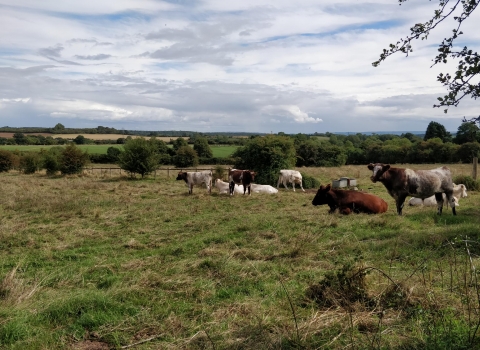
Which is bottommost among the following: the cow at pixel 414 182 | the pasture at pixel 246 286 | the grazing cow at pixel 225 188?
the grazing cow at pixel 225 188

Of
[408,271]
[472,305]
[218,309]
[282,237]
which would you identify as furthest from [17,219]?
[472,305]

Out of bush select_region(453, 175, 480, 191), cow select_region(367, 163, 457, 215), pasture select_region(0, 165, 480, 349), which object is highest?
cow select_region(367, 163, 457, 215)

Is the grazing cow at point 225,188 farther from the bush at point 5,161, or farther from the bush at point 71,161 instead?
the bush at point 5,161

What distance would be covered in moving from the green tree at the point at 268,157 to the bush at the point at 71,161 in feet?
50.2

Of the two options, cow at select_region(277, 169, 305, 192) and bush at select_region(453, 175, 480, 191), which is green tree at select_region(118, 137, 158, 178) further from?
bush at select_region(453, 175, 480, 191)

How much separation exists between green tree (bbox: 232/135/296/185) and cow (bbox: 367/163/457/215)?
1529cm

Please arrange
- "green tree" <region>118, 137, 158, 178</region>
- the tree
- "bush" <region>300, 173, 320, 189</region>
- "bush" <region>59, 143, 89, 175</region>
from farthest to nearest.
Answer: the tree < "bush" <region>59, 143, 89, 175</region> < "green tree" <region>118, 137, 158, 178</region> < "bush" <region>300, 173, 320, 189</region>

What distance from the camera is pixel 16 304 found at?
189 inches

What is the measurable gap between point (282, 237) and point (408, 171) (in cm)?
523

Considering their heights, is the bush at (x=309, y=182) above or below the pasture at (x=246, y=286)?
below

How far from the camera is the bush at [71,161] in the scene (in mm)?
34188

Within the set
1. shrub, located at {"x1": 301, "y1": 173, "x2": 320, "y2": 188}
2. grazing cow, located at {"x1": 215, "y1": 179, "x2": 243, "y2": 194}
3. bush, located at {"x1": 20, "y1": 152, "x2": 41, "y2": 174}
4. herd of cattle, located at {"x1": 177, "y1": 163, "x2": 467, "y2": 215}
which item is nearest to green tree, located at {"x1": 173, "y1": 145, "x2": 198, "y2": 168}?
bush, located at {"x1": 20, "y1": 152, "x2": 41, "y2": 174}

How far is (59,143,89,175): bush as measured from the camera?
3419 cm

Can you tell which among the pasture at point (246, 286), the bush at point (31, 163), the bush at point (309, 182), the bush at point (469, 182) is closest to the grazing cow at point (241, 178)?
the bush at point (309, 182)
